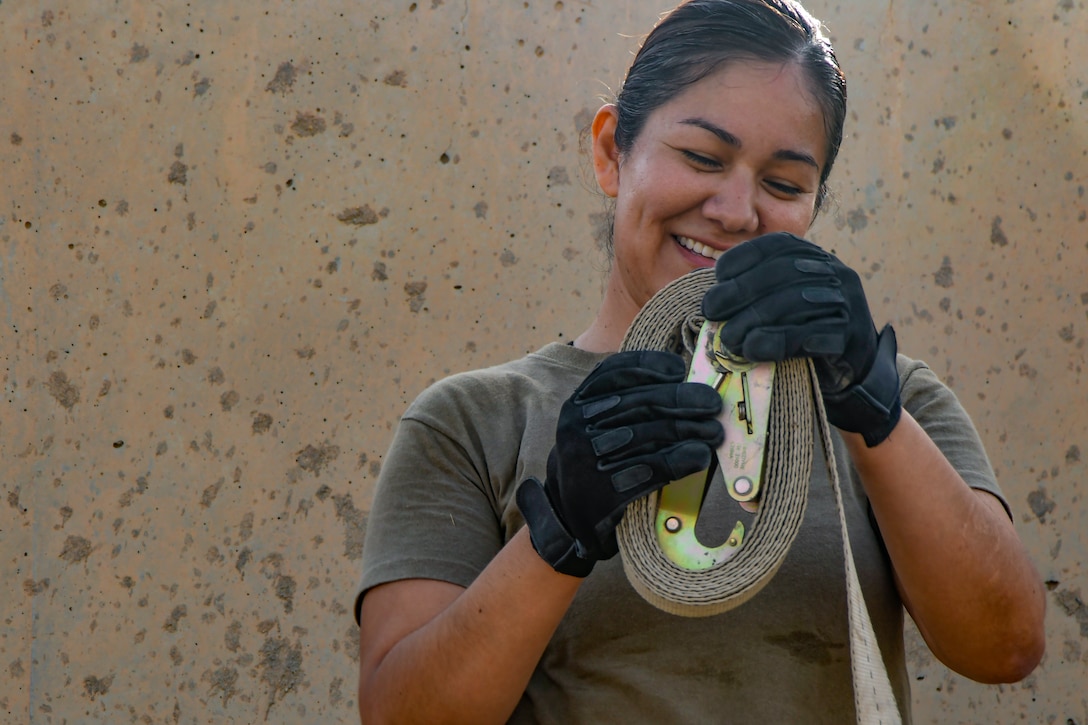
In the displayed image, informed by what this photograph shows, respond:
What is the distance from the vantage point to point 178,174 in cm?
188

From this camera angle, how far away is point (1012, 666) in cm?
110

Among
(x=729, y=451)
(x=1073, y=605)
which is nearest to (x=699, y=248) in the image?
(x=729, y=451)

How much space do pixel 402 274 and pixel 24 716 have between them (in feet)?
2.73

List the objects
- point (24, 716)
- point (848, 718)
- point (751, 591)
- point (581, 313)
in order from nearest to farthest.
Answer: point (751, 591), point (848, 718), point (24, 716), point (581, 313)

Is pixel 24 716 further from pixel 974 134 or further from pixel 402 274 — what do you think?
pixel 974 134

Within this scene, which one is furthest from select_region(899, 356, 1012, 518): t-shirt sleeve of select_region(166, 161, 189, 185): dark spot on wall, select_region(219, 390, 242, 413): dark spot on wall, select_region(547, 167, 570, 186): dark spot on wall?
select_region(166, 161, 189, 185): dark spot on wall

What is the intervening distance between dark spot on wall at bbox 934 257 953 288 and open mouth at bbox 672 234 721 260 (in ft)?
2.67

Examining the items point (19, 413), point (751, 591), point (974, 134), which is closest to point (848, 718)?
point (751, 591)

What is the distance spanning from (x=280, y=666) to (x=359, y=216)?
68cm

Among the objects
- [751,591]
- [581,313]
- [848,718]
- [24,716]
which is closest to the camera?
[751,591]

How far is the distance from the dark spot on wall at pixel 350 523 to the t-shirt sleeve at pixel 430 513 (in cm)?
62

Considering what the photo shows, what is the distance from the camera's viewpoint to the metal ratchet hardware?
91 centimetres

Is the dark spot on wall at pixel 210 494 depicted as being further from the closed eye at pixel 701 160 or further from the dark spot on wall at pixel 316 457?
the closed eye at pixel 701 160

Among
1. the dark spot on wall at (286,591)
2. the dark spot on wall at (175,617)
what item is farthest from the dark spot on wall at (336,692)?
the dark spot on wall at (175,617)
